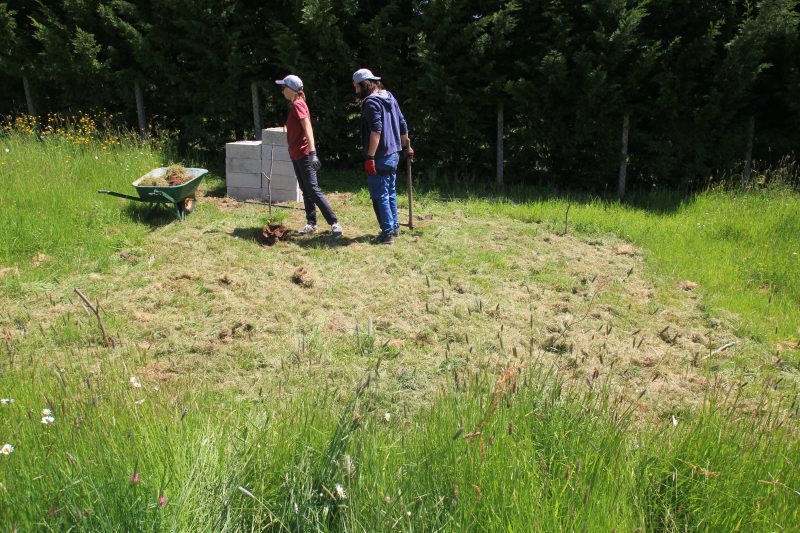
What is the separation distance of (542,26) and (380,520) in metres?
9.33

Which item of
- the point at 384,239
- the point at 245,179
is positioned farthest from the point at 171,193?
the point at 384,239

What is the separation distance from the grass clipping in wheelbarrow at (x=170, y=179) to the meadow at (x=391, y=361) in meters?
0.49

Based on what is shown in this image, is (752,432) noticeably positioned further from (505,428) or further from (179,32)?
(179,32)

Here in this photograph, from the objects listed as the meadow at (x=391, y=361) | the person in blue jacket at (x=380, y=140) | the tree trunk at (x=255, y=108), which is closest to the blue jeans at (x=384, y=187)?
the person in blue jacket at (x=380, y=140)

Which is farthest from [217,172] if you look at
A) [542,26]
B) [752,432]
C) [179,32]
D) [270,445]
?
[752,432]

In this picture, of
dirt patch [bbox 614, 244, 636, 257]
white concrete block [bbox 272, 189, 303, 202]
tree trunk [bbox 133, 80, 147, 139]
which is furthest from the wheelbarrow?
dirt patch [bbox 614, 244, 636, 257]

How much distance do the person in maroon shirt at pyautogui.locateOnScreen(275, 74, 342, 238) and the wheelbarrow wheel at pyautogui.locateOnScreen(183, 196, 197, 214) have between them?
176cm

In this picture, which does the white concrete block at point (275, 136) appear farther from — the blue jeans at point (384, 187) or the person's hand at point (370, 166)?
the person's hand at point (370, 166)

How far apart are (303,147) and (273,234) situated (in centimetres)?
116

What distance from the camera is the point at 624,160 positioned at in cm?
994

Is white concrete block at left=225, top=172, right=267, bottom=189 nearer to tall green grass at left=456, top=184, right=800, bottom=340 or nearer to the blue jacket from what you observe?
the blue jacket

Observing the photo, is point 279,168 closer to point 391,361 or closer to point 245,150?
point 245,150

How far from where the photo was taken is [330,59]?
1076cm

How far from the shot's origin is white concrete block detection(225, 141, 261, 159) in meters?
9.63
